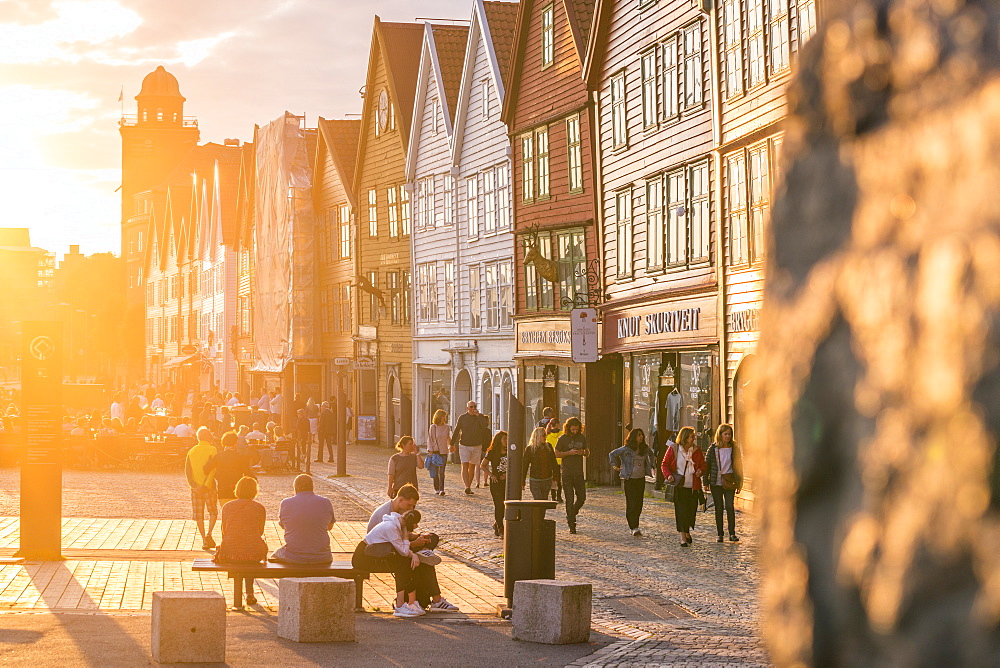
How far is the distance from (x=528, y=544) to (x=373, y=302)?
121ft

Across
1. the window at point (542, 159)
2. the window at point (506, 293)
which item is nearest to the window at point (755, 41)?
the window at point (542, 159)

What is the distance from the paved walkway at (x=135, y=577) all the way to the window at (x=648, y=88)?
1157 cm

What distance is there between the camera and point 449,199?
43125mm

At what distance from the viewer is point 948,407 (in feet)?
2.43

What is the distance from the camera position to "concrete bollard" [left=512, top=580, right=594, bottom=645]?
11.9 metres

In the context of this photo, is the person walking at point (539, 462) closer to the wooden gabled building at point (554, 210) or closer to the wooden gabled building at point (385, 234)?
the wooden gabled building at point (554, 210)

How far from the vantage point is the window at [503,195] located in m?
38.3

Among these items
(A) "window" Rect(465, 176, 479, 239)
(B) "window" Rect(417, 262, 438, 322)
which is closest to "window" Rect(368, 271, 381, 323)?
(B) "window" Rect(417, 262, 438, 322)

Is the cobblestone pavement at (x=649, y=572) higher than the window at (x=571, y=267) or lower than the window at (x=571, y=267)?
lower

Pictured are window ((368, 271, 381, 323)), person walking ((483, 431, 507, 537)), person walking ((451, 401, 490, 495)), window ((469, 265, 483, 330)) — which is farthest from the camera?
window ((368, 271, 381, 323))

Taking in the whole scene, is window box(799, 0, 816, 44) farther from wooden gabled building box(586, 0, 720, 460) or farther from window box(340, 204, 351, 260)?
window box(340, 204, 351, 260)

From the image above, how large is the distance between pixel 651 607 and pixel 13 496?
1747 cm

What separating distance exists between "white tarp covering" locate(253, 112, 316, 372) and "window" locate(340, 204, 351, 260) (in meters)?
2.52

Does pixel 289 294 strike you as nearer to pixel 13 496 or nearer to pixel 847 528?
pixel 13 496
